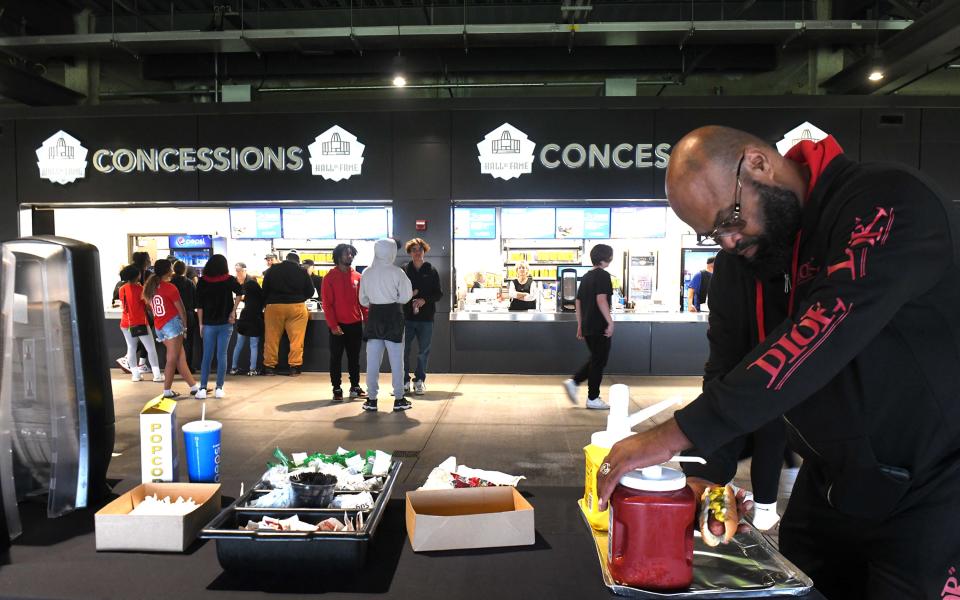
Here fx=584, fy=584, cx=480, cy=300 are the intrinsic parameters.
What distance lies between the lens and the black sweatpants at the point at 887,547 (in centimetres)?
105

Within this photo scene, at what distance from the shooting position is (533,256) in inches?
329

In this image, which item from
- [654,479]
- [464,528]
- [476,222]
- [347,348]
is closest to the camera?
[654,479]

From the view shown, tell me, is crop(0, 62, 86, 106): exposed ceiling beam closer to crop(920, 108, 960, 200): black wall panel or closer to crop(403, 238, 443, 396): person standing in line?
crop(403, 238, 443, 396): person standing in line

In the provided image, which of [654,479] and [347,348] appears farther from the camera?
[347,348]

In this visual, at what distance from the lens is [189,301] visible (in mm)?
7516

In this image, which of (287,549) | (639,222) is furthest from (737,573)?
(639,222)

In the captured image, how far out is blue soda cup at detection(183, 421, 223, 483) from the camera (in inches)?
57.1

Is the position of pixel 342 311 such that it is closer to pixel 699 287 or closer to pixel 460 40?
pixel 460 40

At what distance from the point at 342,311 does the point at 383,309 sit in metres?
0.76

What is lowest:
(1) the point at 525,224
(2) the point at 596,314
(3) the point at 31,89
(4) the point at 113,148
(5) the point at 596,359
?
(5) the point at 596,359

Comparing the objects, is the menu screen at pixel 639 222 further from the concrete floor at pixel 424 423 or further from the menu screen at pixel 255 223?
the menu screen at pixel 255 223

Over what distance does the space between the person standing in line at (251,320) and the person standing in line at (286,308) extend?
13cm

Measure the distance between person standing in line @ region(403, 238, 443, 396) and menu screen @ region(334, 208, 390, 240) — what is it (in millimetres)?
1903

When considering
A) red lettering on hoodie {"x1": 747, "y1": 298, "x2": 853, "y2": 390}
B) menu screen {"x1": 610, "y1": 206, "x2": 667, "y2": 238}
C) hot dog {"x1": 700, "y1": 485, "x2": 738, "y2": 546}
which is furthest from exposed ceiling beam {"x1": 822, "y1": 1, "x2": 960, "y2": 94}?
hot dog {"x1": 700, "y1": 485, "x2": 738, "y2": 546}
